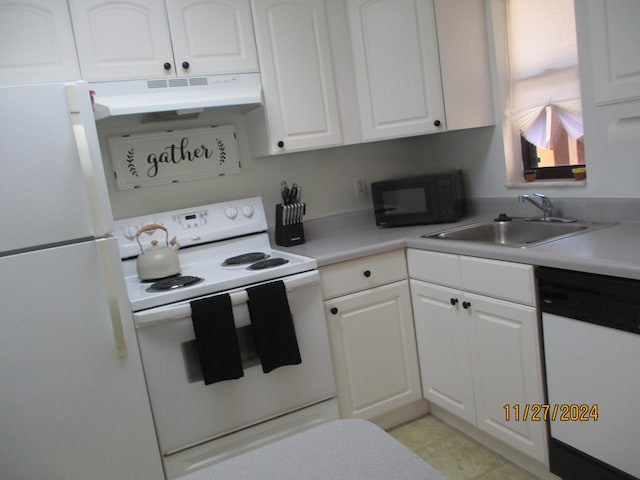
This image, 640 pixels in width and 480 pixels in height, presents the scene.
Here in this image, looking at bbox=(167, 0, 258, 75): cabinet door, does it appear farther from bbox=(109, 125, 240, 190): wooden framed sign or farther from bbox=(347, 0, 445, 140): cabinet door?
bbox=(347, 0, 445, 140): cabinet door

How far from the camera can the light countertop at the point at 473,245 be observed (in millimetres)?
1484

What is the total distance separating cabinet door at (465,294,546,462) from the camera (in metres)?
1.75

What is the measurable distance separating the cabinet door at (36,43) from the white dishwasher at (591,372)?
192 cm

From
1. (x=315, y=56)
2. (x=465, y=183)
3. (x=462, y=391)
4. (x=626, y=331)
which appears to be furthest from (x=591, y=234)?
(x=315, y=56)

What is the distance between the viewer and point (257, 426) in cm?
200

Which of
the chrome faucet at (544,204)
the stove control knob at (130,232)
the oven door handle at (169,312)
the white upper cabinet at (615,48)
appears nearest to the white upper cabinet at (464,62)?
the chrome faucet at (544,204)

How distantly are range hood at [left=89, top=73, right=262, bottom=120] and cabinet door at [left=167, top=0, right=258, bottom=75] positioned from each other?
0.05 metres

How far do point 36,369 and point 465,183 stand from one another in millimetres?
2201

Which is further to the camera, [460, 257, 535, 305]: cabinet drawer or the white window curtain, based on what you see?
the white window curtain

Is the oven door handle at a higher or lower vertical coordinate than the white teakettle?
lower

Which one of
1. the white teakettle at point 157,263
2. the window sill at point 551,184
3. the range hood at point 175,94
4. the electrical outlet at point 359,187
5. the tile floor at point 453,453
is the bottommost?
the tile floor at point 453,453

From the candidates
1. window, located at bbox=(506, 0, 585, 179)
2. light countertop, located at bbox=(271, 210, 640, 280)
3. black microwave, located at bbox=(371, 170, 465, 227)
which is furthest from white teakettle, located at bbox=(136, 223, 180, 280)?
window, located at bbox=(506, 0, 585, 179)

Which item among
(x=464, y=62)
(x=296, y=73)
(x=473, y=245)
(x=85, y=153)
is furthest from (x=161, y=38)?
(x=473, y=245)
